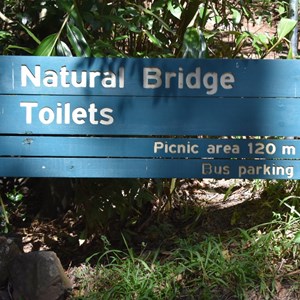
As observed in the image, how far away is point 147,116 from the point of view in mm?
3699

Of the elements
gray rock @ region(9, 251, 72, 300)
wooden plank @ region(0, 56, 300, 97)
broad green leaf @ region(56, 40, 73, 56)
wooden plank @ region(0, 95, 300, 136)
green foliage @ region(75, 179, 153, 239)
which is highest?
broad green leaf @ region(56, 40, 73, 56)

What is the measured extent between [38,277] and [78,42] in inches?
55.7

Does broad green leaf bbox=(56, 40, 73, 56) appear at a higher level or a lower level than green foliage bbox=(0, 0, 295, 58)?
lower

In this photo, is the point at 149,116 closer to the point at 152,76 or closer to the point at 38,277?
the point at 152,76

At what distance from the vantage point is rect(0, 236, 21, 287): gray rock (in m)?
3.92

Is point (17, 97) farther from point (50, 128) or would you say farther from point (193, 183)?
point (193, 183)

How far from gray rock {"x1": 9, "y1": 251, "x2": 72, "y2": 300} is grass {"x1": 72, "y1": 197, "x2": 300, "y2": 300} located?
156mm

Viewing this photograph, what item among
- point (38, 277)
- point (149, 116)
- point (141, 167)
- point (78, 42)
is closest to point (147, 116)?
point (149, 116)

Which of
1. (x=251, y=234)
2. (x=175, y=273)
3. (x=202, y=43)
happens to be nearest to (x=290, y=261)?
(x=251, y=234)

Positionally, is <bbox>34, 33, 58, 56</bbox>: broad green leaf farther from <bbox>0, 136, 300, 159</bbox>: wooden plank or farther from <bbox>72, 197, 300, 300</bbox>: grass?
<bbox>72, 197, 300, 300</bbox>: grass

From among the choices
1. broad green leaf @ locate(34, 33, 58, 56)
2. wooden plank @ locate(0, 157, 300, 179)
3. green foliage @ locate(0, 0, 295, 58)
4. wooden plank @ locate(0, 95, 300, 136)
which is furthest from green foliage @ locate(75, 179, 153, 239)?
broad green leaf @ locate(34, 33, 58, 56)

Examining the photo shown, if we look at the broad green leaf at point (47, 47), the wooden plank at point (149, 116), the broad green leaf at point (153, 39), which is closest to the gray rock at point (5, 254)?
the wooden plank at point (149, 116)

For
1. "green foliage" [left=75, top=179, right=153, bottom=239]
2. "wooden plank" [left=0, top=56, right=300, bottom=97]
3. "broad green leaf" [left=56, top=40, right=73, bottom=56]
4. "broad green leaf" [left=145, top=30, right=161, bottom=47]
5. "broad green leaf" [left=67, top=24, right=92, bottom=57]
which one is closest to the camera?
"wooden plank" [left=0, top=56, right=300, bottom=97]

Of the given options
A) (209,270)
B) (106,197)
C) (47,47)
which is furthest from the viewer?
(106,197)
